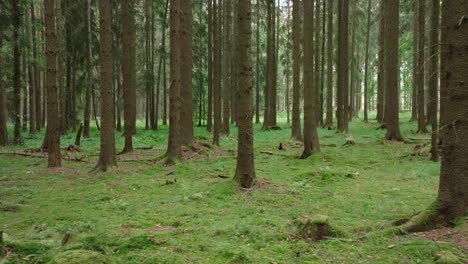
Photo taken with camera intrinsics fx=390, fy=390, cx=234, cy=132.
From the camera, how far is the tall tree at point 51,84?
1122 centimetres

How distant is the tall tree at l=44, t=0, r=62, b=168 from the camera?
36.8 feet

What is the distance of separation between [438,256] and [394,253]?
0.49m

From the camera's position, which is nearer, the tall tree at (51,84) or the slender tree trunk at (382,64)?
the tall tree at (51,84)

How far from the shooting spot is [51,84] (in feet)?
37.5

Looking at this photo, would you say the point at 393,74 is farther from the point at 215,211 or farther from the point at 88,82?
the point at 88,82

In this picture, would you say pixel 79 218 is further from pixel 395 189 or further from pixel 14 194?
pixel 395 189

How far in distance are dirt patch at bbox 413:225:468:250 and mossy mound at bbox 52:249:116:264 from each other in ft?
12.6

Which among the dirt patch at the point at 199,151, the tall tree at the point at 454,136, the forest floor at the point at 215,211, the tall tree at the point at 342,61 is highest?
the tall tree at the point at 342,61

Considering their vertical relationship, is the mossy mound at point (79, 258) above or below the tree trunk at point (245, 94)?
below

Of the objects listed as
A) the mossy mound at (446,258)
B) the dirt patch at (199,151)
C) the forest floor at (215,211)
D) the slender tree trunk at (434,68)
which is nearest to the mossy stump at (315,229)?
the forest floor at (215,211)

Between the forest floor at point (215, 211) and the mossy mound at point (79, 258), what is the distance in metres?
0.01

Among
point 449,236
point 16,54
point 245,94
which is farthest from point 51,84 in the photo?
point 449,236

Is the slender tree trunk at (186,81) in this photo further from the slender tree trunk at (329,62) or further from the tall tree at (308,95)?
the slender tree trunk at (329,62)

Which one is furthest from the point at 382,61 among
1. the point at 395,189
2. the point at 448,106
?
the point at 448,106
